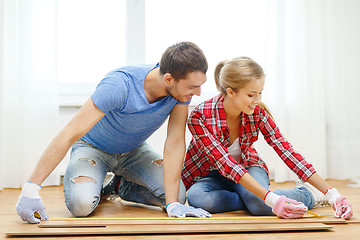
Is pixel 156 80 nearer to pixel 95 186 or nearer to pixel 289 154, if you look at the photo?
pixel 95 186

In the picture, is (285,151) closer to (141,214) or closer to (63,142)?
(141,214)

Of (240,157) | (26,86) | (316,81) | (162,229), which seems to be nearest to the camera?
(162,229)

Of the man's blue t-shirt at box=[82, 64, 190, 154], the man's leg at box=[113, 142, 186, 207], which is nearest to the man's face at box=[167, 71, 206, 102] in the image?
the man's blue t-shirt at box=[82, 64, 190, 154]

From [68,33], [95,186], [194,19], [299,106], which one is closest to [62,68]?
[68,33]

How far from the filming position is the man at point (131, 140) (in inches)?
59.1

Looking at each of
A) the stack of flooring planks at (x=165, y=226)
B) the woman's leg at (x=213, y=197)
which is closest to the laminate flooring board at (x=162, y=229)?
the stack of flooring planks at (x=165, y=226)

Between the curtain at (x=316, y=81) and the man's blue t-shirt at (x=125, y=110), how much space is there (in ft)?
4.26

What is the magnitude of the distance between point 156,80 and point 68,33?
1.42 m

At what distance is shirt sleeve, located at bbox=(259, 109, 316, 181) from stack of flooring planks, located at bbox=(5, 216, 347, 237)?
0.20 metres

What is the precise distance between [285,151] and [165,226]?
0.63 m

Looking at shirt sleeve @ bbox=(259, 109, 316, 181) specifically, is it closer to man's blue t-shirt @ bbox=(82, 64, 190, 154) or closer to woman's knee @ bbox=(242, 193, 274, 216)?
woman's knee @ bbox=(242, 193, 274, 216)

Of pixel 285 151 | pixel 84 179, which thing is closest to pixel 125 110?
pixel 84 179

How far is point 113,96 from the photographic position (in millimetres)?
1570

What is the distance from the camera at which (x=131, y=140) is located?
1.82 m
